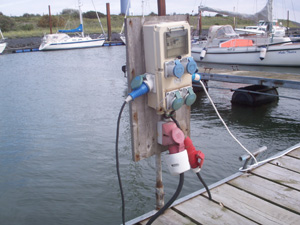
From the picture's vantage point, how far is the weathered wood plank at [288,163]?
12.5 ft

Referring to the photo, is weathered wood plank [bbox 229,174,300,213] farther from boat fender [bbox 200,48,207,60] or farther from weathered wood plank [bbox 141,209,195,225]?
boat fender [bbox 200,48,207,60]

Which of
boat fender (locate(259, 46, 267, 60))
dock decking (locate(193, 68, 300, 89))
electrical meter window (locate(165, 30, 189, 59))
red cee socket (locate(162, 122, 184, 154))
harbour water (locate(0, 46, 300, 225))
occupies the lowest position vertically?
harbour water (locate(0, 46, 300, 225))

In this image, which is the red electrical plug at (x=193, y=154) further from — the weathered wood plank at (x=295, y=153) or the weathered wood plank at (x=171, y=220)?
the weathered wood plank at (x=295, y=153)

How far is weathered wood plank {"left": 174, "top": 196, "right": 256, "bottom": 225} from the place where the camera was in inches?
111

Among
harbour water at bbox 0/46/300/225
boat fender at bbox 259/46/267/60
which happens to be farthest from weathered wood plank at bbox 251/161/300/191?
boat fender at bbox 259/46/267/60

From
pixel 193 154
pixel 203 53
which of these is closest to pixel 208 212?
pixel 193 154

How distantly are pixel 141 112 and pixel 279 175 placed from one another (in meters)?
1.94

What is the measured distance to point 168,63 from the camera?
245cm

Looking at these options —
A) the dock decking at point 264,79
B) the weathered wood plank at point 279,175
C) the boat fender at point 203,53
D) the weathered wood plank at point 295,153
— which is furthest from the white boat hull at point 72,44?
the weathered wood plank at point 279,175

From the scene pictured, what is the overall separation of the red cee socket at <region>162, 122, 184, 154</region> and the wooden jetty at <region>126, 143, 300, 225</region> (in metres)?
0.72

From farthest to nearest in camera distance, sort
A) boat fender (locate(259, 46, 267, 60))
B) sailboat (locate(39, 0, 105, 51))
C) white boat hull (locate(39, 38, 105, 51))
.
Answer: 1. white boat hull (locate(39, 38, 105, 51))
2. sailboat (locate(39, 0, 105, 51))
3. boat fender (locate(259, 46, 267, 60))

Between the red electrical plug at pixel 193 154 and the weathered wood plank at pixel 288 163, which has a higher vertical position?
the red electrical plug at pixel 193 154

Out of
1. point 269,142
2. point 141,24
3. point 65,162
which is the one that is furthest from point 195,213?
point 269,142

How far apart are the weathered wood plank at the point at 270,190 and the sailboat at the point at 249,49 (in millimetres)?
14213
